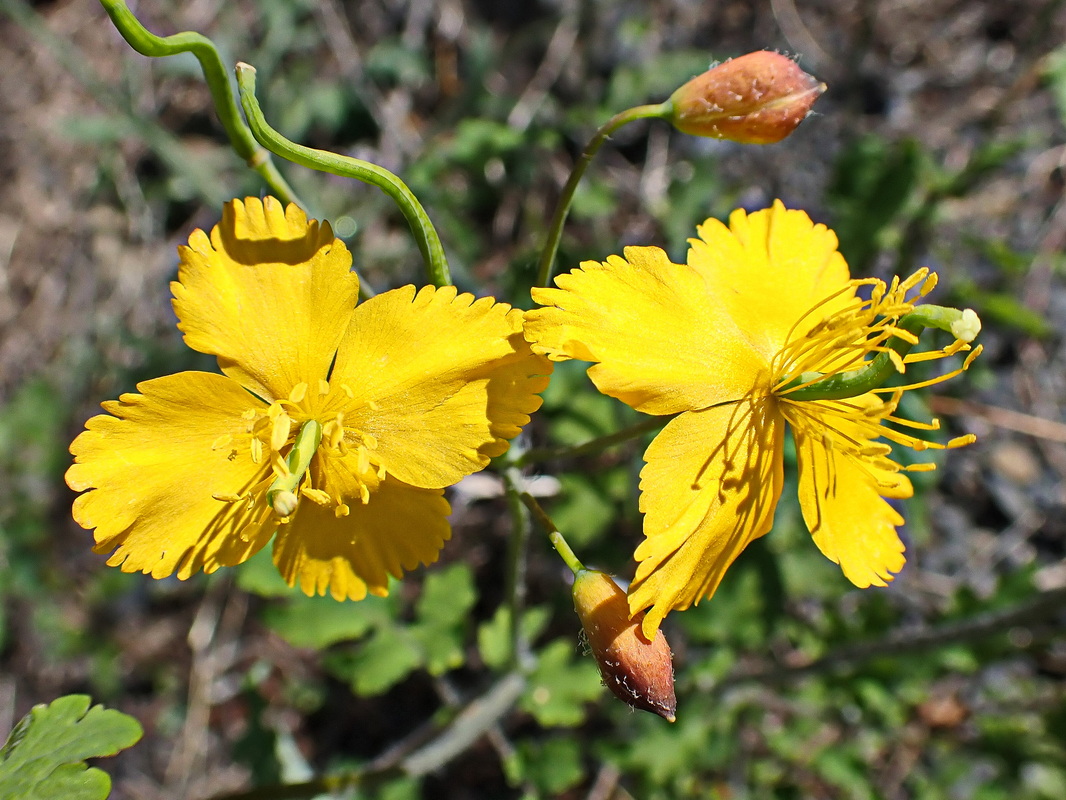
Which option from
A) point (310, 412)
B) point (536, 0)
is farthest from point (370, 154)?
point (310, 412)

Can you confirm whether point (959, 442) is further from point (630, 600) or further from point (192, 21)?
point (192, 21)

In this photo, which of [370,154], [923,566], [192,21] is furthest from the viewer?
[192,21]

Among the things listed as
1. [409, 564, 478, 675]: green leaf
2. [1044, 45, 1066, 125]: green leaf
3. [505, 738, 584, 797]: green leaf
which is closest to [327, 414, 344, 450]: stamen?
[409, 564, 478, 675]: green leaf

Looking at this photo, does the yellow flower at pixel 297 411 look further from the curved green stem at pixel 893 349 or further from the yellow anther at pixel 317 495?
the curved green stem at pixel 893 349

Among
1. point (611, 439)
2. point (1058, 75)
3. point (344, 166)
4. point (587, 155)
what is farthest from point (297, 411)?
point (1058, 75)

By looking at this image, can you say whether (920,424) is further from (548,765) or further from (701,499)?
(548,765)
